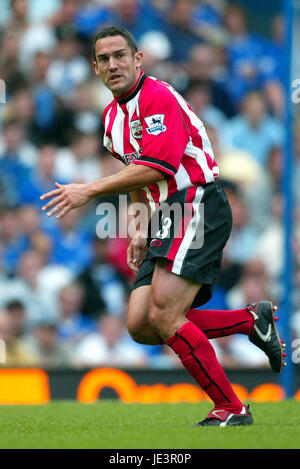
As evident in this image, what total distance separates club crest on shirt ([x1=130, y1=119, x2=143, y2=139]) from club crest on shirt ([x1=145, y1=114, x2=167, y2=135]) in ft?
0.54

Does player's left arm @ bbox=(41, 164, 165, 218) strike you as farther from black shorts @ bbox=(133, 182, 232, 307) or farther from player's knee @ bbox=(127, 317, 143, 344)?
player's knee @ bbox=(127, 317, 143, 344)

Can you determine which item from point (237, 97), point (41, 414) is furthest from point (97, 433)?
point (237, 97)

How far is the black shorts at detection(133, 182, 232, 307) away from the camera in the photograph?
4129mm

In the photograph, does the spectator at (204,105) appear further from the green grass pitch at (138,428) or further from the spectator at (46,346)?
the green grass pitch at (138,428)

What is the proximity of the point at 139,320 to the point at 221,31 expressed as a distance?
645 cm

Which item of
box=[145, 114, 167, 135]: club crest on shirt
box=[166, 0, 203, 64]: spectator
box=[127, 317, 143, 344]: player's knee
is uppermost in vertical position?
box=[166, 0, 203, 64]: spectator

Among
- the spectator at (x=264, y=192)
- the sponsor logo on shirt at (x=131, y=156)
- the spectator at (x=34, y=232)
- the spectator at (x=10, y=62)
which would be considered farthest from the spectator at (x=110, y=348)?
the sponsor logo on shirt at (x=131, y=156)

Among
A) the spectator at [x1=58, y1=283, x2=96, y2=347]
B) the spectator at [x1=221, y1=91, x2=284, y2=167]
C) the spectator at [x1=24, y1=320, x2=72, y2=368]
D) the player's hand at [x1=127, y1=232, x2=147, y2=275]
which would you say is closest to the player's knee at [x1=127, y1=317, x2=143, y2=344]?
the player's hand at [x1=127, y1=232, x2=147, y2=275]

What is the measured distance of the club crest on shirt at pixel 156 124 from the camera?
4.13 m

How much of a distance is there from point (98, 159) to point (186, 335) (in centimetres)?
527

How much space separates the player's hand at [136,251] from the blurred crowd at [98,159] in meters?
3.16

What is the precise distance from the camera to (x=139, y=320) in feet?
14.3
